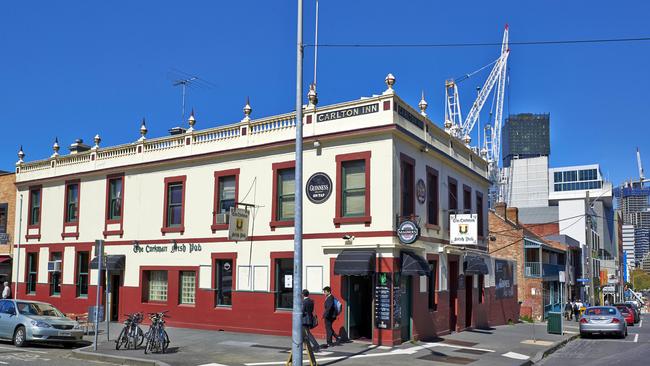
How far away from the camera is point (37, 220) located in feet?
102

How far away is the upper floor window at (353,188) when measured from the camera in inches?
810

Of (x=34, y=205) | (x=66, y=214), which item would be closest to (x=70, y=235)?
(x=66, y=214)

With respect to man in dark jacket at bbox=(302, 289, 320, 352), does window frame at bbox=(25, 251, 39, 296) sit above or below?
above

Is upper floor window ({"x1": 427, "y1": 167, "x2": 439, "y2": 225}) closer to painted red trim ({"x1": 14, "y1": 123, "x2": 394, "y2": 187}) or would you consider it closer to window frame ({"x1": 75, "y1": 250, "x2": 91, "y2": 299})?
painted red trim ({"x1": 14, "y1": 123, "x2": 394, "y2": 187})

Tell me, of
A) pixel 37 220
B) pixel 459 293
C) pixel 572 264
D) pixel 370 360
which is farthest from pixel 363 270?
pixel 572 264

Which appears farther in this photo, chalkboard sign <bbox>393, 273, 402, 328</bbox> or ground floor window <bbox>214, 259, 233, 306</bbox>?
ground floor window <bbox>214, 259, 233, 306</bbox>

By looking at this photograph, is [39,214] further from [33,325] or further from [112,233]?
[33,325]

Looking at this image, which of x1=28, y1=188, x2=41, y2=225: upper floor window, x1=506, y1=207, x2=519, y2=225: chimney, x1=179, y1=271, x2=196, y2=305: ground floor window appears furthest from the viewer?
x1=506, y1=207, x2=519, y2=225: chimney

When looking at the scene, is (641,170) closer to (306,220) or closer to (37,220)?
(306,220)

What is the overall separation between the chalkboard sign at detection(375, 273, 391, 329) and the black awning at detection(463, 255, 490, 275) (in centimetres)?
673

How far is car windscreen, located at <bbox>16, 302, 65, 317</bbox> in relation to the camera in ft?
66.1

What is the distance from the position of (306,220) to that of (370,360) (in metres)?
6.36

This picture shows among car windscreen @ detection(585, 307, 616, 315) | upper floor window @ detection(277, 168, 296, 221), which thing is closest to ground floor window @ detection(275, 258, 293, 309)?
upper floor window @ detection(277, 168, 296, 221)

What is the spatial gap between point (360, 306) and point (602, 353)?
8.06 metres
